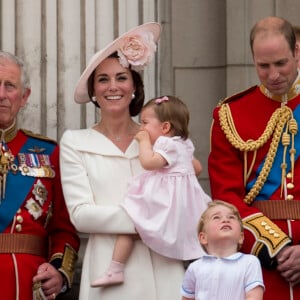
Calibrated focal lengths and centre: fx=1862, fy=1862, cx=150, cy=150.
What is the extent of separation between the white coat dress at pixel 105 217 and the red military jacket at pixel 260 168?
36 cm

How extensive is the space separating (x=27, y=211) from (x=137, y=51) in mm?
832

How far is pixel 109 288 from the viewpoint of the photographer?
774 cm

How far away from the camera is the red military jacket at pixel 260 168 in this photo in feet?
25.1

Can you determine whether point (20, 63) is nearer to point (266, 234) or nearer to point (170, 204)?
point (170, 204)

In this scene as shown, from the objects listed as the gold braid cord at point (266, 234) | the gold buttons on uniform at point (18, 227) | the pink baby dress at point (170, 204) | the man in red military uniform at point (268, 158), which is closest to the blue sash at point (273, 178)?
the man in red military uniform at point (268, 158)

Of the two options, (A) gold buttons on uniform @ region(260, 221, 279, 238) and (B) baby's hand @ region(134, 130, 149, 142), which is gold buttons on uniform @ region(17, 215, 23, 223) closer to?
(B) baby's hand @ region(134, 130, 149, 142)

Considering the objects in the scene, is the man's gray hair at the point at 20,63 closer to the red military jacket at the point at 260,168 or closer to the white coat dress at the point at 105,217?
the white coat dress at the point at 105,217

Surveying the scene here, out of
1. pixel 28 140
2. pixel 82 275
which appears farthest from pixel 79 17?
pixel 82 275

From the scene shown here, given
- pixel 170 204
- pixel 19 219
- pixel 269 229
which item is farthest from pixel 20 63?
pixel 269 229

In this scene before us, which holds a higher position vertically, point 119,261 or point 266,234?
point 266,234

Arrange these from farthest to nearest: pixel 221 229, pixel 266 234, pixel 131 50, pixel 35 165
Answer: pixel 35 165
pixel 131 50
pixel 266 234
pixel 221 229

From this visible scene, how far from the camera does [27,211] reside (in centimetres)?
798

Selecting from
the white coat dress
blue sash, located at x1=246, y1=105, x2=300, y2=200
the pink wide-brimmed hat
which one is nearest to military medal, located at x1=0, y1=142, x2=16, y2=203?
the white coat dress

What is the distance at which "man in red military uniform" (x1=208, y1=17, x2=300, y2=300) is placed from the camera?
7.64 metres
